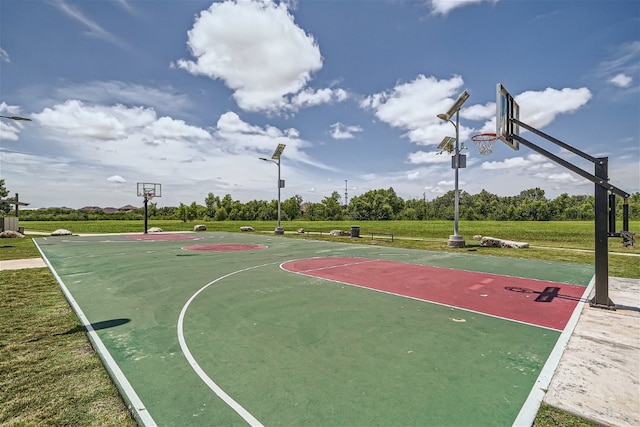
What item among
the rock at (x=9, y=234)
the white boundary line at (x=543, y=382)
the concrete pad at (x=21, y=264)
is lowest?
the white boundary line at (x=543, y=382)

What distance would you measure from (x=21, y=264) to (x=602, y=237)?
20.2 metres

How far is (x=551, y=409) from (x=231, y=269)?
35.0 feet

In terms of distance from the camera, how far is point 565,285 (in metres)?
9.74

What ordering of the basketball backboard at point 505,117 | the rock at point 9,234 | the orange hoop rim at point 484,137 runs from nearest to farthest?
1. the basketball backboard at point 505,117
2. the orange hoop rim at point 484,137
3. the rock at point 9,234

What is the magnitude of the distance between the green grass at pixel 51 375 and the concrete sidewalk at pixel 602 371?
16.4 ft

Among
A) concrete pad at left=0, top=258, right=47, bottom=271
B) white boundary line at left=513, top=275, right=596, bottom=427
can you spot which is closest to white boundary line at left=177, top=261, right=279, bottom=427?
white boundary line at left=513, top=275, right=596, bottom=427

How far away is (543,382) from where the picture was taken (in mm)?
4121

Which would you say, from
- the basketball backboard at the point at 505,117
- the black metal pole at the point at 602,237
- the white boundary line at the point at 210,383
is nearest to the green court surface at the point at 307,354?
the white boundary line at the point at 210,383

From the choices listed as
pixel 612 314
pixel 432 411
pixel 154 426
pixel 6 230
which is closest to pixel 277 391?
pixel 154 426

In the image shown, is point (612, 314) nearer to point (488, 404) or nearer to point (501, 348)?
point (501, 348)

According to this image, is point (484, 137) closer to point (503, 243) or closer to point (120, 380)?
point (503, 243)

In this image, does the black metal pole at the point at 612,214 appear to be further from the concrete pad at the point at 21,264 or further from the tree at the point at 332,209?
the tree at the point at 332,209

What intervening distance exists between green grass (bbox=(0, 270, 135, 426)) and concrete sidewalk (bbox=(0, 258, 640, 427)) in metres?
5.01

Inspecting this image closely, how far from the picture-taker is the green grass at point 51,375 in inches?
136
